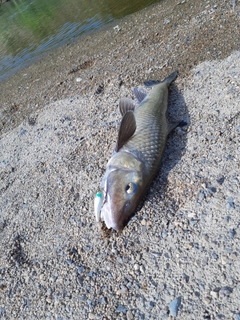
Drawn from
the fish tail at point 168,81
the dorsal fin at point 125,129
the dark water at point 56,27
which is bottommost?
the dark water at point 56,27

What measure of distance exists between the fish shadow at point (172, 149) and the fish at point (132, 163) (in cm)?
15

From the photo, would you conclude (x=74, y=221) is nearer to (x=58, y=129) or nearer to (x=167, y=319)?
(x=167, y=319)

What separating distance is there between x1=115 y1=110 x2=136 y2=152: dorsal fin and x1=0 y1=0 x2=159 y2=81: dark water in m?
10.2

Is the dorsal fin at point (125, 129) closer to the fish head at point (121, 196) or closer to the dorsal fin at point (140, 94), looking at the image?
the fish head at point (121, 196)

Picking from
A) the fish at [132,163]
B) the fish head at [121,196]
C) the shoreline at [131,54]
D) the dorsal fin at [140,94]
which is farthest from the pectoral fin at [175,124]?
the shoreline at [131,54]

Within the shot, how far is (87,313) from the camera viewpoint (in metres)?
3.35

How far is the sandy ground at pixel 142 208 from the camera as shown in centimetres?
322

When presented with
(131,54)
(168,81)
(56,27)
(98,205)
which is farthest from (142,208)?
(56,27)

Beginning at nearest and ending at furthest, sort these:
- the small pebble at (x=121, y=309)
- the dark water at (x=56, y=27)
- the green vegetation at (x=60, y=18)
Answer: the small pebble at (x=121, y=309) < the dark water at (x=56, y=27) < the green vegetation at (x=60, y=18)

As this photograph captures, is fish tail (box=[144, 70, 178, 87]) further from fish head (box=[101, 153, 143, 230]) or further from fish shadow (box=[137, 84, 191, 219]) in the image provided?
fish head (box=[101, 153, 143, 230])

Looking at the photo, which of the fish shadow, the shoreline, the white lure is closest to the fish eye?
the fish shadow

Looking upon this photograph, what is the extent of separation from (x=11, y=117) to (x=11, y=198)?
4151 mm

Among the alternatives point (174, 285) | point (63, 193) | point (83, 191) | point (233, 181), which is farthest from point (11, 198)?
point (233, 181)

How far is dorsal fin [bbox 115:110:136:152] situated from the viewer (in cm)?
440
